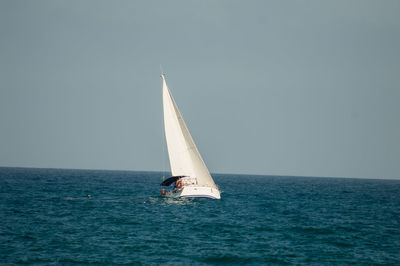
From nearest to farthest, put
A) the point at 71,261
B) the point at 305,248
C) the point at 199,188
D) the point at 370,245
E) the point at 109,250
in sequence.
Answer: the point at 71,261 < the point at 109,250 < the point at 305,248 < the point at 370,245 < the point at 199,188

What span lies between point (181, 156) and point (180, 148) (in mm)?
951

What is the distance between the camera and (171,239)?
29.6m

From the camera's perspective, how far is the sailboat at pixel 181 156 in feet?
157

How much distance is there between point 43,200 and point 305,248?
114ft

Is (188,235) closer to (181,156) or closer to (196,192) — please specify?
(196,192)

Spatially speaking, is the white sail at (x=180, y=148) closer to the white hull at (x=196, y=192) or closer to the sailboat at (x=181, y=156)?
the sailboat at (x=181, y=156)

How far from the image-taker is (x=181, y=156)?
48844mm

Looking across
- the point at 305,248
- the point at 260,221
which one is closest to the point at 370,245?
the point at 305,248

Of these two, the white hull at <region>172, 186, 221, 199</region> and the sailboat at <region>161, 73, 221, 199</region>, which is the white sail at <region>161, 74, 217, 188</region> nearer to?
the sailboat at <region>161, 73, 221, 199</region>

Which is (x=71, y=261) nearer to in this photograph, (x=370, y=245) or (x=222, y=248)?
(x=222, y=248)

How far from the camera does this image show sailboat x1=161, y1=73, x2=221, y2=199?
47.7 meters

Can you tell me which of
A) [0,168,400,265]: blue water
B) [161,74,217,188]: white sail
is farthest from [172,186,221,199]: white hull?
[0,168,400,265]: blue water

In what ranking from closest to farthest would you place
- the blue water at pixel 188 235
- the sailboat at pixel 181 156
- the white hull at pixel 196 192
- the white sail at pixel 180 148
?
1. the blue water at pixel 188 235
2. the white hull at pixel 196 192
3. the sailboat at pixel 181 156
4. the white sail at pixel 180 148

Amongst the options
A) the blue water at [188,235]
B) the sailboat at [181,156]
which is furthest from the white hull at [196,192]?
the blue water at [188,235]
